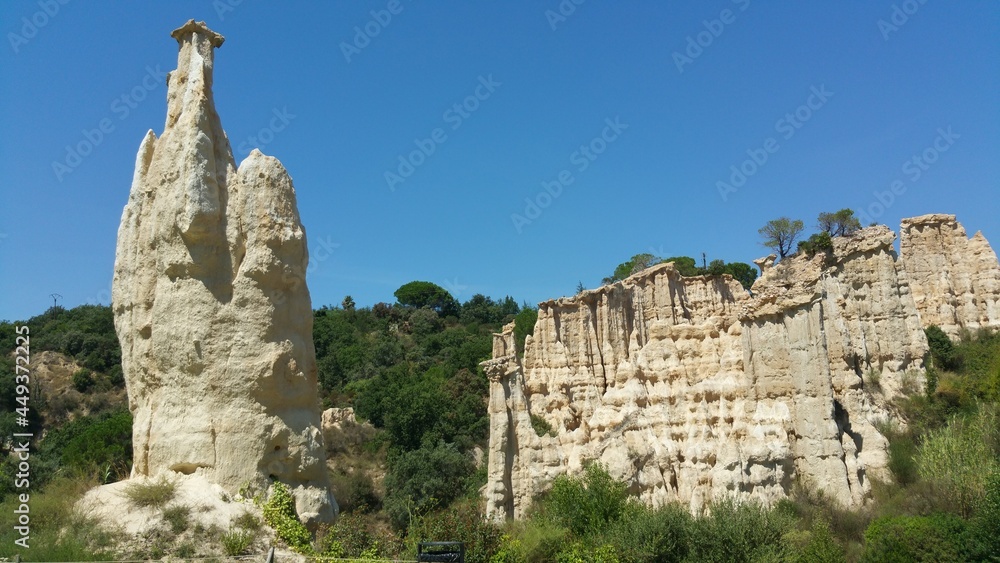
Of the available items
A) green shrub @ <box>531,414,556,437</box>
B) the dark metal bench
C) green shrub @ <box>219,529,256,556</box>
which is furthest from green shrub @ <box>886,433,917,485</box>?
green shrub @ <box>219,529,256,556</box>

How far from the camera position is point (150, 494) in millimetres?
12500

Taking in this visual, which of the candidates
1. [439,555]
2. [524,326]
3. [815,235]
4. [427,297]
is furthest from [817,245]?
[427,297]

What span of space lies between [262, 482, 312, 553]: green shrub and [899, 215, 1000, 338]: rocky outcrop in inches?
1221

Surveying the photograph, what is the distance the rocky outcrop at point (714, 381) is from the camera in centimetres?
2169

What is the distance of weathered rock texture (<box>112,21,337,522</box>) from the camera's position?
44.4 feet

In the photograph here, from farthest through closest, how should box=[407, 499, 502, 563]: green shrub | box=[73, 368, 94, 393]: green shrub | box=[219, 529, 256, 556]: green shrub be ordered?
1. box=[73, 368, 94, 393]: green shrub
2. box=[407, 499, 502, 563]: green shrub
3. box=[219, 529, 256, 556]: green shrub

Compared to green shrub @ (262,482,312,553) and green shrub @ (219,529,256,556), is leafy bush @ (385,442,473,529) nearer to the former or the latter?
green shrub @ (262,482,312,553)

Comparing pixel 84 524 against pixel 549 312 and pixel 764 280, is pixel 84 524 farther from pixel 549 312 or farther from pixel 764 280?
pixel 764 280

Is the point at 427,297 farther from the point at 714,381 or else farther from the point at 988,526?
the point at 988,526

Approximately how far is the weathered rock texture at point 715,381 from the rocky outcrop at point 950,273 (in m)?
1.05

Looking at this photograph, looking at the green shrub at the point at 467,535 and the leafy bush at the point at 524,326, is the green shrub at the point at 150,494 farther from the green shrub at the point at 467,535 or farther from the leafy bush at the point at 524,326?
the leafy bush at the point at 524,326

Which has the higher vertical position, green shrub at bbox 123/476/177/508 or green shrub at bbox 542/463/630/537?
green shrub at bbox 123/476/177/508

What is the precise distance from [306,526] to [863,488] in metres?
15.8

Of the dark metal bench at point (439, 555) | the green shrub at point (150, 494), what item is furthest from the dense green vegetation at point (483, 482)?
the dark metal bench at point (439, 555)
